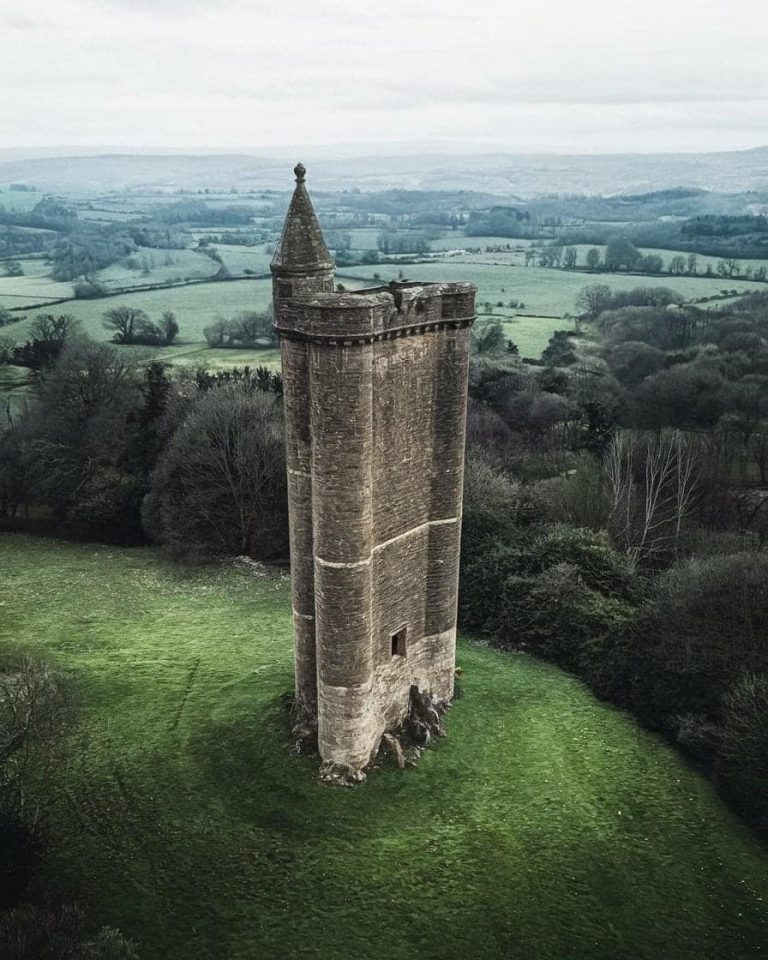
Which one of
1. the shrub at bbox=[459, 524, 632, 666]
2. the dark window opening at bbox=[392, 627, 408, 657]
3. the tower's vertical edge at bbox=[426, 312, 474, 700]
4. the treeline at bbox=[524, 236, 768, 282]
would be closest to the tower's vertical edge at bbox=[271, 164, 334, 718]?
the dark window opening at bbox=[392, 627, 408, 657]

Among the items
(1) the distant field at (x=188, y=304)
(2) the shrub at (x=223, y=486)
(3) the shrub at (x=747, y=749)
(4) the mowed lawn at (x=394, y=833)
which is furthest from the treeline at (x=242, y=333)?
(3) the shrub at (x=747, y=749)

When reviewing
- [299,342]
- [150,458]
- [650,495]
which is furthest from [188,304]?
[299,342]

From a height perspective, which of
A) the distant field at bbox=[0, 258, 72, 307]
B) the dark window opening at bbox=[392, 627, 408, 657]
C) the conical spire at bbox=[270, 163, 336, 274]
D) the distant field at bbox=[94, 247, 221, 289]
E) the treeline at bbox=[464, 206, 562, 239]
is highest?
the conical spire at bbox=[270, 163, 336, 274]

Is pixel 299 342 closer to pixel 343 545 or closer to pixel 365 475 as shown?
pixel 365 475

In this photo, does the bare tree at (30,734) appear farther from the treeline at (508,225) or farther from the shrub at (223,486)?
the treeline at (508,225)

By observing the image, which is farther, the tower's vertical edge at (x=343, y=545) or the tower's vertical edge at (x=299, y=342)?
the tower's vertical edge at (x=299, y=342)

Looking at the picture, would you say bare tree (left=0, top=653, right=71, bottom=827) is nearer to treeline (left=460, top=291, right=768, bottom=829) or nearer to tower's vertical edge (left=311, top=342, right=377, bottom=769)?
tower's vertical edge (left=311, top=342, right=377, bottom=769)
